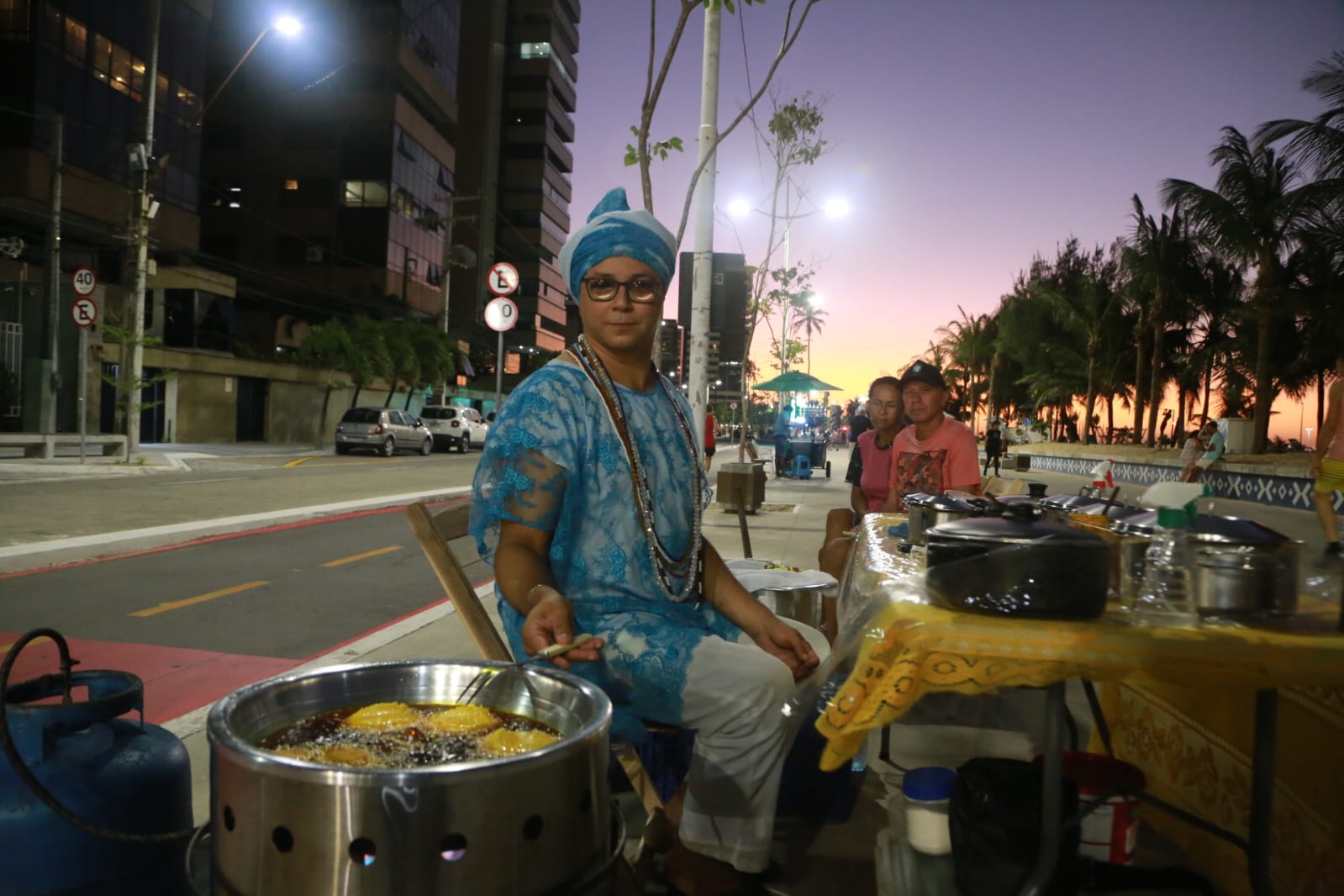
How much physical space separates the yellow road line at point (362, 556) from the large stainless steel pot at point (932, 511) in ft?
20.5

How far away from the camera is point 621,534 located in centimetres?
209

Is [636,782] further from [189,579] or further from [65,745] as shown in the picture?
[189,579]

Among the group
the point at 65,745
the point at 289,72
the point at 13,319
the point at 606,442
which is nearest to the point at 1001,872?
the point at 606,442

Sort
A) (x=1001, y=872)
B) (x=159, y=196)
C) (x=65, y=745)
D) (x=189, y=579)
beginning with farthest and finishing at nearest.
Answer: (x=159, y=196) < (x=189, y=579) < (x=1001, y=872) < (x=65, y=745)

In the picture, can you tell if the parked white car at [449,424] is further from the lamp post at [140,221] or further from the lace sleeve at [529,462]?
the lace sleeve at [529,462]

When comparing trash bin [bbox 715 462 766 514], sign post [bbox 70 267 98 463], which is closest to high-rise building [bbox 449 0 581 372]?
sign post [bbox 70 267 98 463]

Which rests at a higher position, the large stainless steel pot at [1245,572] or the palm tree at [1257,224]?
the palm tree at [1257,224]

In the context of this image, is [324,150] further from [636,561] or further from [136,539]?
[636,561]

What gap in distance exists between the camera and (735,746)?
1.93m

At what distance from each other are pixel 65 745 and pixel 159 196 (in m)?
37.6

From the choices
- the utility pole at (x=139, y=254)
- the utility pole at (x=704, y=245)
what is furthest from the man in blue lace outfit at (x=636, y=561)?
the utility pole at (x=139, y=254)

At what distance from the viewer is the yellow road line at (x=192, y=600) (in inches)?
222

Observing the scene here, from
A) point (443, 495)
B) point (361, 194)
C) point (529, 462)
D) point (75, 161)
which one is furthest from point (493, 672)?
point (361, 194)

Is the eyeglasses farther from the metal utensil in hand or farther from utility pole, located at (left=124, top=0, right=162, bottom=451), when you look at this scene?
utility pole, located at (left=124, top=0, right=162, bottom=451)
